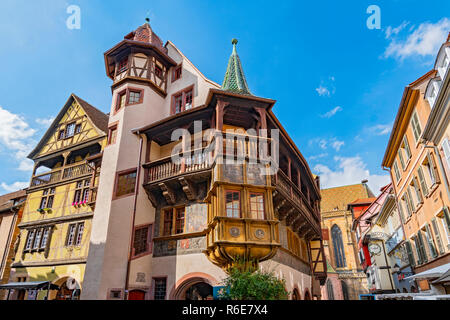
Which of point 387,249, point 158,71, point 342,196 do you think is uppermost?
point 342,196

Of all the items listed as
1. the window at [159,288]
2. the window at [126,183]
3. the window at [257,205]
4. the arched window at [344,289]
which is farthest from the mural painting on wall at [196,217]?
the arched window at [344,289]

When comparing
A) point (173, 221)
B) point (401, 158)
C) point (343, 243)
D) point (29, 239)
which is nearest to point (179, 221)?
point (173, 221)

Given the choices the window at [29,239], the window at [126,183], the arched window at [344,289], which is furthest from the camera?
the arched window at [344,289]

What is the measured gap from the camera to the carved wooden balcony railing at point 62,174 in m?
19.5

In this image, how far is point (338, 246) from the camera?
153 ft

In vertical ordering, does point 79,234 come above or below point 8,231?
below

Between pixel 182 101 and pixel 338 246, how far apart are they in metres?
39.0

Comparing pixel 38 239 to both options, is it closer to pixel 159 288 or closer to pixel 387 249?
pixel 159 288

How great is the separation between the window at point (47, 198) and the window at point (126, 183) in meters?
8.31

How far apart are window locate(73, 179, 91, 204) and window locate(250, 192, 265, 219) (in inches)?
453

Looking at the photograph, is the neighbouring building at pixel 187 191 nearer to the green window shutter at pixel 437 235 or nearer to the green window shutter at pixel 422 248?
the green window shutter at pixel 422 248

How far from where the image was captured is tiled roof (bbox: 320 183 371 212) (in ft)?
167
